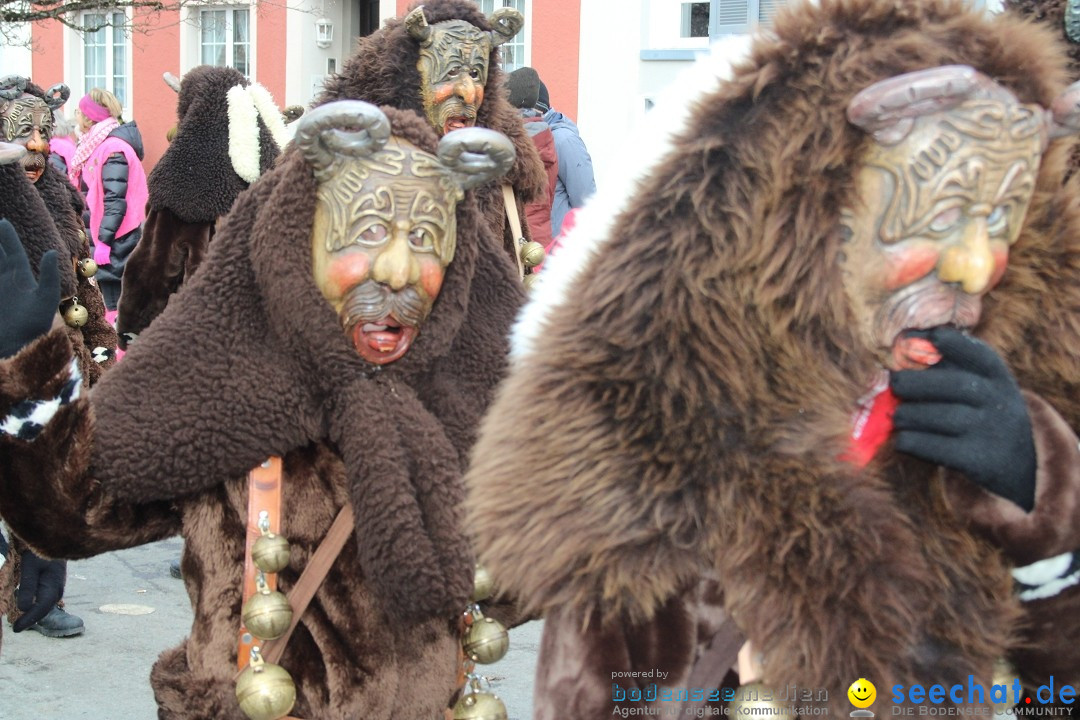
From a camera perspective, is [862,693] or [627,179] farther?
[627,179]

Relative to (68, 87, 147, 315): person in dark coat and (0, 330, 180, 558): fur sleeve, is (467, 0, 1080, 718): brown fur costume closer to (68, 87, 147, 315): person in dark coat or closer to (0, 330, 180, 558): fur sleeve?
(0, 330, 180, 558): fur sleeve

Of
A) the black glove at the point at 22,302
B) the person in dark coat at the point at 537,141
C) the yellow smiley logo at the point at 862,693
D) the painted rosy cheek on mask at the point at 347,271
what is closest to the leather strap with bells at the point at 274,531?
the painted rosy cheek on mask at the point at 347,271

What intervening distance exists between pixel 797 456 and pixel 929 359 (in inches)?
9.3

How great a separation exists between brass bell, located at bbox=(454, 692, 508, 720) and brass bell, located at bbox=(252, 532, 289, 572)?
1.46 ft

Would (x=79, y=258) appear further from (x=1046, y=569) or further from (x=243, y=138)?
(x=1046, y=569)

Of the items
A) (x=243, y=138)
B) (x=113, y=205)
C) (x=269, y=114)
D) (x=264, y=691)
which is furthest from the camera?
(x=113, y=205)

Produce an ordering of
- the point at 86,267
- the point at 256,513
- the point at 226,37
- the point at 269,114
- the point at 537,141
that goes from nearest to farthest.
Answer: the point at 256,513 < the point at 86,267 < the point at 269,114 < the point at 537,141 < the point at 226,37

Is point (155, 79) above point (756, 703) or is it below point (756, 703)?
above

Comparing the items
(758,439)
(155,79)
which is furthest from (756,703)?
(155,79)

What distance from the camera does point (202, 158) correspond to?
5793 mm

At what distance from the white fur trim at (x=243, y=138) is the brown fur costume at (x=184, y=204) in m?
0.03

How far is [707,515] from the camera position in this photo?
1.63 m

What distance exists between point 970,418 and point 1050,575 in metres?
0.27

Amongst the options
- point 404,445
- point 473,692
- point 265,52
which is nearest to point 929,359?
point 404,445
